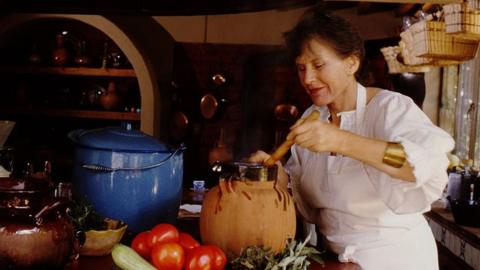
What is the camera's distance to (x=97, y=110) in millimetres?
6906

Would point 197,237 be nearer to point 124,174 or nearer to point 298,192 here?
point 124,174

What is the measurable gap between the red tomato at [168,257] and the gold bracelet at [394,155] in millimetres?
707

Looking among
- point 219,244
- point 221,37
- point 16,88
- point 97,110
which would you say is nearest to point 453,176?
point 219,244

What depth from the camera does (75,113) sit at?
22.5 ft

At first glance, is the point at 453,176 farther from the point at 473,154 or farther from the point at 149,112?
the point at 149,112

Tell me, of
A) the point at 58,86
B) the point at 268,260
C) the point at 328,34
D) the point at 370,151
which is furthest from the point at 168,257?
the point at 58,86

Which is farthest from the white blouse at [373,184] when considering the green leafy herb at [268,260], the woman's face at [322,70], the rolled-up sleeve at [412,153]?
the green leafy herb at [268,260]

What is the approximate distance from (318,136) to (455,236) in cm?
265

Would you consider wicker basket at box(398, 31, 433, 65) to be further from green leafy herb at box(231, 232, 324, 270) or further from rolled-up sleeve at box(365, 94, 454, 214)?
green leafy herb at box(231, 232, 324, 270)

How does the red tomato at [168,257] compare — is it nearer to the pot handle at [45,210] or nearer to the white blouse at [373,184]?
the pot handle at [45,210]

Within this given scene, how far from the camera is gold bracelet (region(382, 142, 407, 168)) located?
180 cm

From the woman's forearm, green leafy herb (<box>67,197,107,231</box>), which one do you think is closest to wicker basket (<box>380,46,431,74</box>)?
the woman's forearm

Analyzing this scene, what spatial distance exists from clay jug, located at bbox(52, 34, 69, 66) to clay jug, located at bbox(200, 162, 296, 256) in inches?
214

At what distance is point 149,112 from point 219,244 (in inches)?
193
